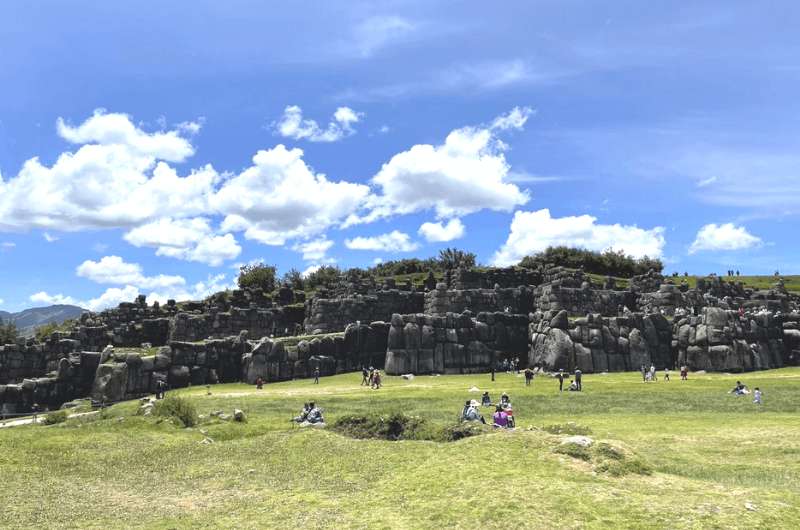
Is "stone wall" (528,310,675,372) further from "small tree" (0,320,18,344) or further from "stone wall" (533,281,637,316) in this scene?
"small tree" (0,320,18,344)

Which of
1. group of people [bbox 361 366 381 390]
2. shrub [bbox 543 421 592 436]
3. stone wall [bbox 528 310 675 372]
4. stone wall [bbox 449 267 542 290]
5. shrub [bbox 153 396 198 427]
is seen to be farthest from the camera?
stone wall [bbox 449 267 542 290]

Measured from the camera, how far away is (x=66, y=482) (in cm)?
1741

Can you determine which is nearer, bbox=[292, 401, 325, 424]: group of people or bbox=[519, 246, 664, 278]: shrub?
bbox=[292, 401, 325, 424]: group of people

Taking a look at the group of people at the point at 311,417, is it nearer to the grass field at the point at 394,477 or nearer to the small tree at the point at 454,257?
the grass field at the point at 394,477

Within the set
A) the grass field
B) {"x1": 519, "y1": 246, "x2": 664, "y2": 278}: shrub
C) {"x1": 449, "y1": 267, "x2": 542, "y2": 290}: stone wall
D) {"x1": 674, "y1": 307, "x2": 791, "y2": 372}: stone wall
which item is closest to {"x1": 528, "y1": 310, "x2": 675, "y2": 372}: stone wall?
{"x1": 674, "y1": 307, "x2": 791, "y2": 372}: stone wall

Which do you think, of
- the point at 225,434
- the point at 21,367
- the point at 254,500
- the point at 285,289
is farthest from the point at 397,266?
the point at 254,500

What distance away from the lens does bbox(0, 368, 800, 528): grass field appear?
12586mm

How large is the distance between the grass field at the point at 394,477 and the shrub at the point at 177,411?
2.68ft

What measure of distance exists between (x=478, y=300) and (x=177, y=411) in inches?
1839

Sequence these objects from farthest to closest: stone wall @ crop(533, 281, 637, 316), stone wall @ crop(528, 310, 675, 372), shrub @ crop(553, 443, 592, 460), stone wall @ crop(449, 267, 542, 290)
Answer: stone wall @ crop(449, 267, 542, 290) < stone wall @ crop(533, 281, 637, 316) < stone wall @ crop(528, 310, 675, 372) < shrub @ crop(553, 443, 592, 460)

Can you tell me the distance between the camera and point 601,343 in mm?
57000

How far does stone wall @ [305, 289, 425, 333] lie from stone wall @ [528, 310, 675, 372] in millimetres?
17286

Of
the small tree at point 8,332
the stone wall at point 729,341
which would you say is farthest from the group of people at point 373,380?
the small tree at point 8,332

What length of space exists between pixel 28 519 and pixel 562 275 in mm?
68653
